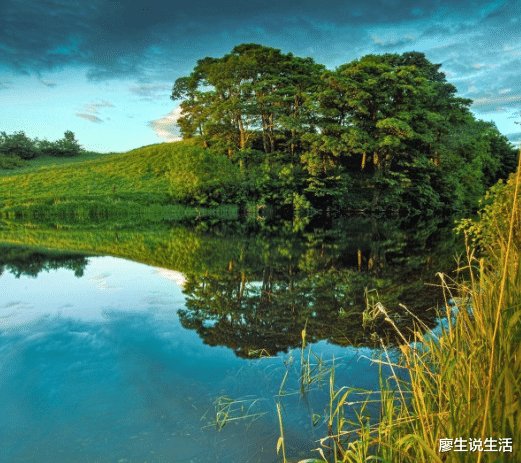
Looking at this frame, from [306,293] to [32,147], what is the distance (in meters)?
59.8

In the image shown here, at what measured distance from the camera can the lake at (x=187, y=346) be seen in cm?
400

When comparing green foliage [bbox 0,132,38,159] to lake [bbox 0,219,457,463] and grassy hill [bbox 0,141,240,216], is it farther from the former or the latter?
lake [bbox 0,219,457,463]

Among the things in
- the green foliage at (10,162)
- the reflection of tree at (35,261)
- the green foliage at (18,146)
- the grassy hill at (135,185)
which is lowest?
the reflection of tree at (35,261)

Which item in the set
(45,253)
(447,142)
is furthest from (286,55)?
(45,253)

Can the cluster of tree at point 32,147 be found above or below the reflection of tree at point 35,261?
above

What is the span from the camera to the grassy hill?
3186cm

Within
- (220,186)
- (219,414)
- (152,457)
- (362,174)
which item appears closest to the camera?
(152,457)

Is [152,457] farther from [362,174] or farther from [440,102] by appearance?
[440,102]

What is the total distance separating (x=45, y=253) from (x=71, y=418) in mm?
12173

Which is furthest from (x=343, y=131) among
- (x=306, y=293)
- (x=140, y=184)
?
(x=306, y=293)

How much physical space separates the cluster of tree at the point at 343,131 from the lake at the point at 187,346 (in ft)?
67.0

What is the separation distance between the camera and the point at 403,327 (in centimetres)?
678
